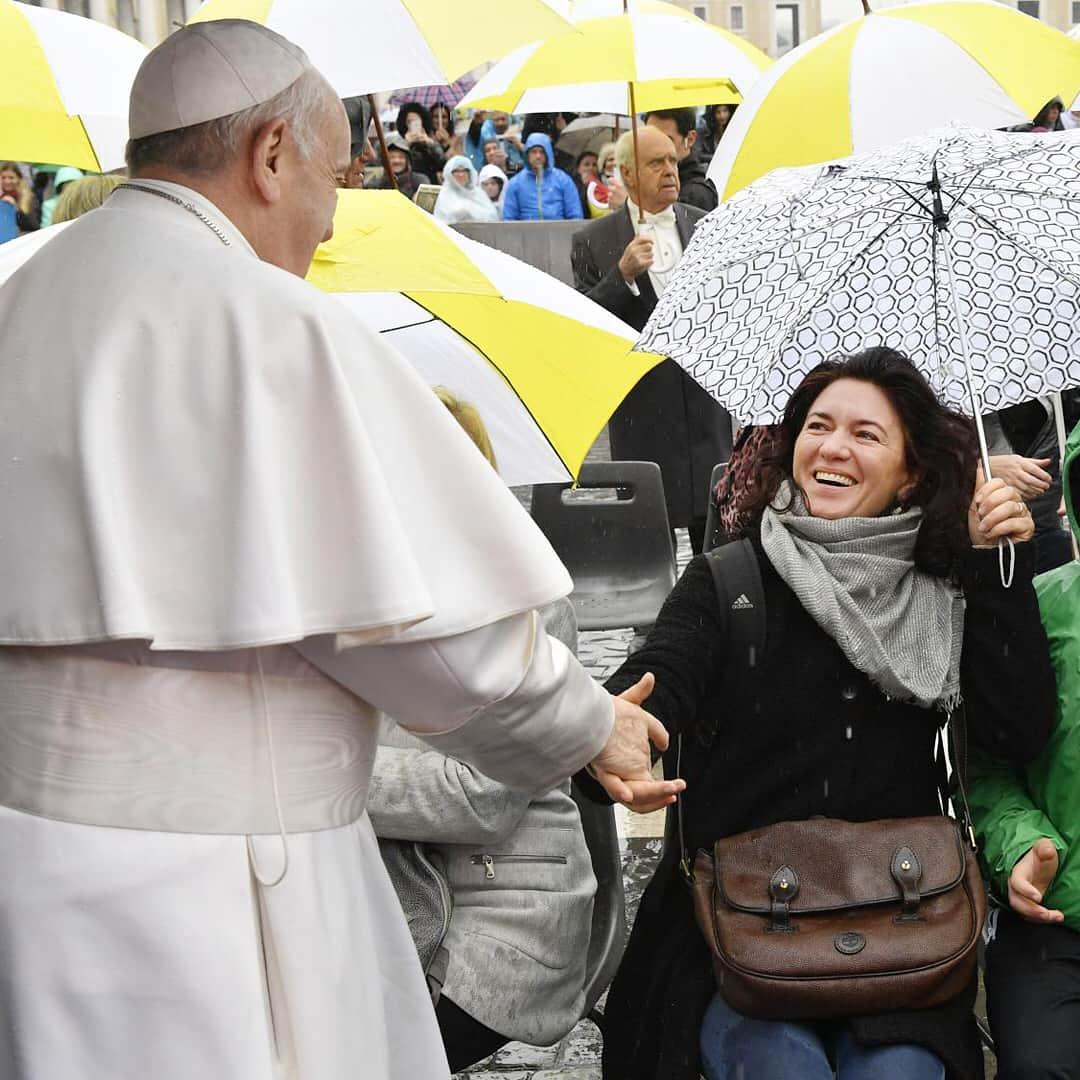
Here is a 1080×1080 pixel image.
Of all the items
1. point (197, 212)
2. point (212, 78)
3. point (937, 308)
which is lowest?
point (937, 308)

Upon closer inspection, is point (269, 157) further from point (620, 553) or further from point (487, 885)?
point (620, 553)

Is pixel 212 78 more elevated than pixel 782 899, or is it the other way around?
pixel 212 78

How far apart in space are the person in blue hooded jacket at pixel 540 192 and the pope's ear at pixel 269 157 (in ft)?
52.6

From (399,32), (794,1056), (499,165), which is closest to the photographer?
(794,1056)

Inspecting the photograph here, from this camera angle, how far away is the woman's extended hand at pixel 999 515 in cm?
332

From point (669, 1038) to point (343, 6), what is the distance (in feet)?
7.57

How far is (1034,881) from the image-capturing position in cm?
332

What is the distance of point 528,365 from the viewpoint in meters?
4.11

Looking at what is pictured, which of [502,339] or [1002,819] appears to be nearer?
[1002,819]

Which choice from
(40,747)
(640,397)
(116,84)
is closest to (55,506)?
(40,747)

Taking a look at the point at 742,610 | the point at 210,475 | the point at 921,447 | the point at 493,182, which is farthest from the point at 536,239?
the point at 210,475

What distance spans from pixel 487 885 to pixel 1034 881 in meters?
1.00

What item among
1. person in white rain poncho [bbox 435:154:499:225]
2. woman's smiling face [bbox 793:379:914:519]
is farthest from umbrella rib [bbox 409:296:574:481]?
person in white rain poncho [bbox 435:154:499:225]

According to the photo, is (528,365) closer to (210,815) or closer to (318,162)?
(318,162)
